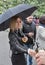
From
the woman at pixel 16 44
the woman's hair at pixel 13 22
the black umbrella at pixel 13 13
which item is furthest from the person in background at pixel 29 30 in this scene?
the woman's hair at pixel 13 22

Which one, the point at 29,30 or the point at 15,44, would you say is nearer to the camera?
the point at 15,44

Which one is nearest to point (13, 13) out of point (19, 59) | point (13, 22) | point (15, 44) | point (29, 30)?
point (13, 22)

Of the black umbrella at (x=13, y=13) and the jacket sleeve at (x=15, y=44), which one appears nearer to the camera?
the black umbrella at (x=13, y=13)

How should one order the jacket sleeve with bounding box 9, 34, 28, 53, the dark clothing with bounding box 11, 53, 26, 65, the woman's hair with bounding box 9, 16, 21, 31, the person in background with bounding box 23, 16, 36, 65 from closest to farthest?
the woman's hair with bounding box 9, 16, 21, 31
the jacket sleeve with bounding box 9, 34, 28, 53
the dark clothing with bounding box 11, 53, 26, 65
the person in background with bounding box 23, 16, 36, 65

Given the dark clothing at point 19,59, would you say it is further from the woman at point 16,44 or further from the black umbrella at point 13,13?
the black umbrella at point 13,13

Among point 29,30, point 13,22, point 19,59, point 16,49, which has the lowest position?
point 29,30

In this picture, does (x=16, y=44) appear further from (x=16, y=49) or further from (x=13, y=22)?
(x=13, y=22)

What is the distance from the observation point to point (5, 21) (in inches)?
187

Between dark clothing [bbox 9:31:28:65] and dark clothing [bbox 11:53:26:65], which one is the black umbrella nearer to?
dark clothing [bbox 9:31:28:65]

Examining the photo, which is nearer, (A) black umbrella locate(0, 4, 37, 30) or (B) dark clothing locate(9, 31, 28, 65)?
(A) black umbrella locate(0, 4, 37, 30)

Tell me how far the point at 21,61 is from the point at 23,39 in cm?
58

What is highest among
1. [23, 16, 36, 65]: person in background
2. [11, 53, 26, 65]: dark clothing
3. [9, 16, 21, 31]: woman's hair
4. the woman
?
[9, 16, 21, 31]: woman's hair

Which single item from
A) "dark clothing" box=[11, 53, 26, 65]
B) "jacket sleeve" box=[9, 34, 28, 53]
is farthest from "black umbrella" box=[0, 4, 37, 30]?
"dark clothing" box=[11, 53, 26, 65]

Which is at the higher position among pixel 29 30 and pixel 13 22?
pixel 13 22
